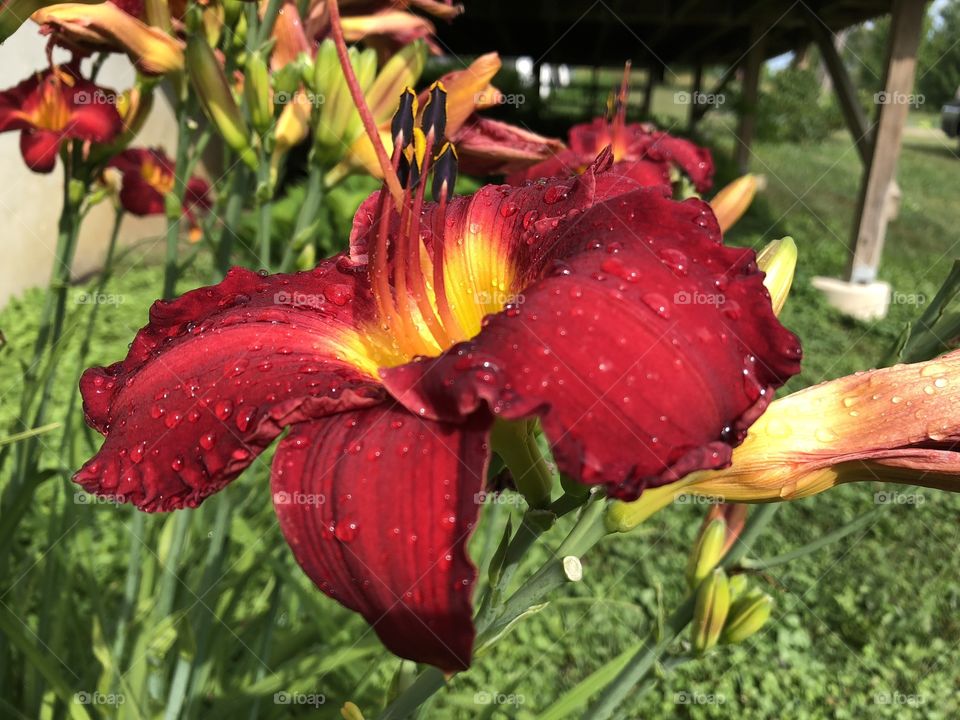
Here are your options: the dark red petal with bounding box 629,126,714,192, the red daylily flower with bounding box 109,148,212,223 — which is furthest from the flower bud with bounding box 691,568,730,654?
the red daylily flower with bounding box 109,148,212,223

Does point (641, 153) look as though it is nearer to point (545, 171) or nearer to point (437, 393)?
point (545, 171)

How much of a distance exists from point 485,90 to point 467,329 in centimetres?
47

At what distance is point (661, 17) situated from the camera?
5.82 m

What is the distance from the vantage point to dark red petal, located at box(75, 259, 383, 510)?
45 cm

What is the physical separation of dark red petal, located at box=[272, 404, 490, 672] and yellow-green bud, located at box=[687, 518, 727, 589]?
1.65 ft

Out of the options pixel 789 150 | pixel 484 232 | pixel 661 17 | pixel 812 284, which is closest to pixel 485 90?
pixel 484 232

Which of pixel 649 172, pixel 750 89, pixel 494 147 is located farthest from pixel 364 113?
pixel 750 89

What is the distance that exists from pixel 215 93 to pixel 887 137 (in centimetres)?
411

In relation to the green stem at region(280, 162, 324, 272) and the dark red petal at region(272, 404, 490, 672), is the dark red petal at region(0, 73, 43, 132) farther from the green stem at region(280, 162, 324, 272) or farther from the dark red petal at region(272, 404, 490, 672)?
the dark red petal at region(272, 404, 490, 672)

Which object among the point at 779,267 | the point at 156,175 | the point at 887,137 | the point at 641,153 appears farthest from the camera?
the point at 887,137

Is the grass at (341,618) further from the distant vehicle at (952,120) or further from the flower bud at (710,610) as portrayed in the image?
the distant vehicle at (952,120)

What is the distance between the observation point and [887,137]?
4.03 m

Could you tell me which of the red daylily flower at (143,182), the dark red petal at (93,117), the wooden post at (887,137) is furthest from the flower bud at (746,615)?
the wooden post at (887,137)

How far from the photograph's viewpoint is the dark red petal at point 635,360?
14.9 inches
